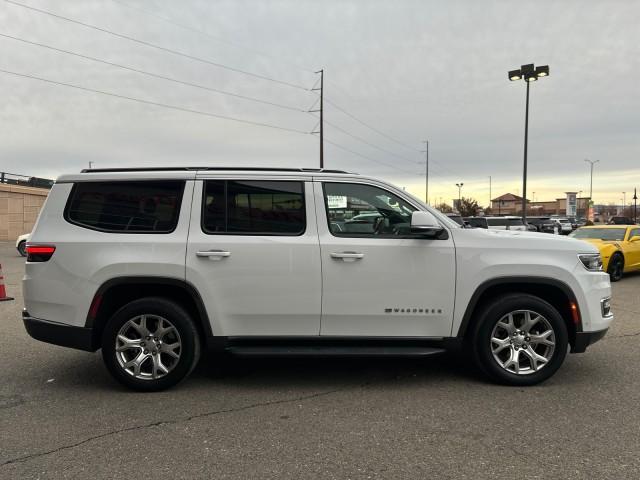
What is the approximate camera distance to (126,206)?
435 centimetres

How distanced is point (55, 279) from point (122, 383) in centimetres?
108

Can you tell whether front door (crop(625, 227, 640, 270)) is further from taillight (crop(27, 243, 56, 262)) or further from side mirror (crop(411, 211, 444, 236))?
taillight (crop(27, 243, 56, 262))

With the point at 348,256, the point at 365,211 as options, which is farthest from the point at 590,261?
the point at 348,256

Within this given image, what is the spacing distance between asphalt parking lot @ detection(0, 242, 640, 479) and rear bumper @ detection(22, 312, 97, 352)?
45 centimetres

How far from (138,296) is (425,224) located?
8.65ft

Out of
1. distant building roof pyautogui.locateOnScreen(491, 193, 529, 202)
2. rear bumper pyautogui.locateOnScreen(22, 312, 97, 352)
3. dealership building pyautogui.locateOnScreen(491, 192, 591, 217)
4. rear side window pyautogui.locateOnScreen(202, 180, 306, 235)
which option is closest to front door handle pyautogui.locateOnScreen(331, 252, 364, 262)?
rear side window pyautogui.locateOnScreen(202, 180, 306, 235)

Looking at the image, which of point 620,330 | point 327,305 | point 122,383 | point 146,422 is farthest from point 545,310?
point 122,383

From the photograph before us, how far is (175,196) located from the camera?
14.3 ft

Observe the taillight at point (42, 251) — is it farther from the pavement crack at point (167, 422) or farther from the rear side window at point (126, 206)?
the pavement crack at point (167, 422)

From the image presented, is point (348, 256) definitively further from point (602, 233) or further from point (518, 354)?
point (602, 233)

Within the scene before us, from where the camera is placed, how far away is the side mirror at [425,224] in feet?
13.6

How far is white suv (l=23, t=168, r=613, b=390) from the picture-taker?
13.9ft

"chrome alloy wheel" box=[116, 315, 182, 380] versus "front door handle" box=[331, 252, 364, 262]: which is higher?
"front door handle" box=[331, 252, 364, 262]

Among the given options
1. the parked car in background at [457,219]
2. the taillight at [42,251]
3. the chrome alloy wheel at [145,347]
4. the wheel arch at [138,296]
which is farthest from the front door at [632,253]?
the taillight at [42,251]
